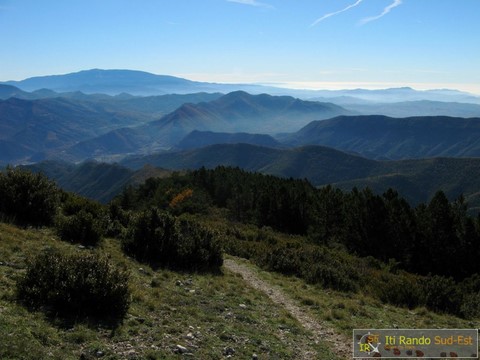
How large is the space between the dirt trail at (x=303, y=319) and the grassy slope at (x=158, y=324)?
1.28ft

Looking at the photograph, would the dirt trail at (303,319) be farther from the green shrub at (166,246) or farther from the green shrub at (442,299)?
the green shrub at (442,299)

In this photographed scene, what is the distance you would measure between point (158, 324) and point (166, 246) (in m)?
7.93

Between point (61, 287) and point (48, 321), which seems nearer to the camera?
point (48, 321)

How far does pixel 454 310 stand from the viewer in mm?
16391

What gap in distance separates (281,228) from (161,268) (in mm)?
44182

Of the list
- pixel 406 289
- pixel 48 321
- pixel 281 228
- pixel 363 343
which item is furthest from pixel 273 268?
pixel 281 228

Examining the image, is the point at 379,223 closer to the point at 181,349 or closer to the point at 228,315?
the point at 228,315

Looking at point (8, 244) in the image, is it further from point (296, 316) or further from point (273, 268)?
point (273, 268)

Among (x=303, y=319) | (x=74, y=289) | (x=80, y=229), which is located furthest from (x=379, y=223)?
(x=74, y=289)

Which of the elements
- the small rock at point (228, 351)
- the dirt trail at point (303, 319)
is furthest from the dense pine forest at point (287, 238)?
Answer: the small rock at point (228, 351)

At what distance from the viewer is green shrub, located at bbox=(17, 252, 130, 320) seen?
9428 mm

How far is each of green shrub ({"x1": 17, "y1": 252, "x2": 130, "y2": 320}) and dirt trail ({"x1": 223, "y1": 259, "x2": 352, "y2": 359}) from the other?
199 inches

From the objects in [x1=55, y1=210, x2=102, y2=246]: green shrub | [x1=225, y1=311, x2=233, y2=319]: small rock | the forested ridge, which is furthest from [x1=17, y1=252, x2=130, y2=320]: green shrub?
the forested ridge

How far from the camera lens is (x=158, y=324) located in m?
10.1
